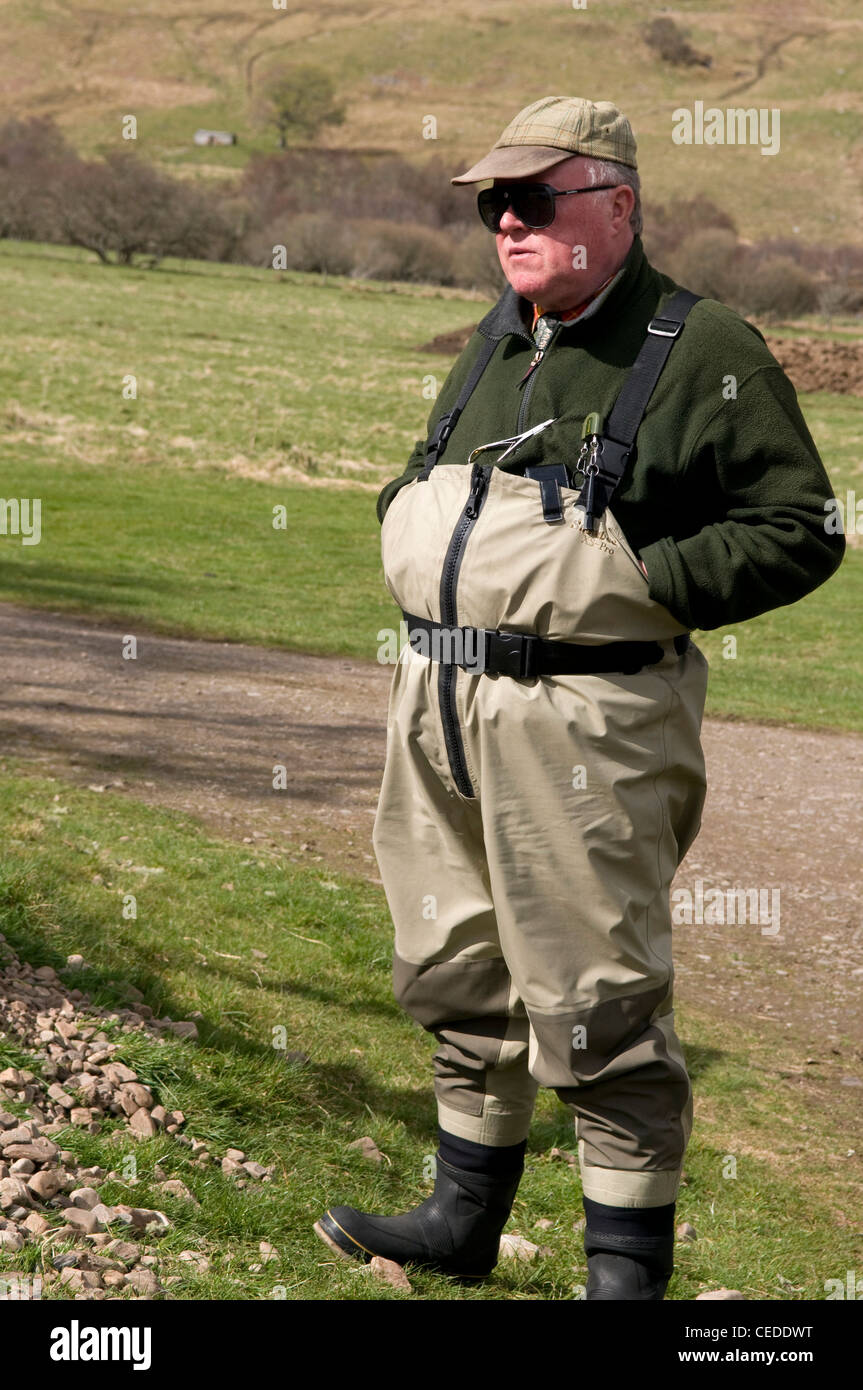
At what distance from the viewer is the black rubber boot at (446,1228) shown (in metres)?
3.46

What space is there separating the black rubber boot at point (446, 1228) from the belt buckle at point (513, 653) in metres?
1.26

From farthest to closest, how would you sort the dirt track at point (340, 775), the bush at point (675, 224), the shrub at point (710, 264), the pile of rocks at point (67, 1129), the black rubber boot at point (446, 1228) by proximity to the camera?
the bush at point (675, 224), the shrub at point (710, 264), the dirt track at point (340, 775), the black rubber boot at point (446, 1228), the pile of rocks at point (67, 1129)

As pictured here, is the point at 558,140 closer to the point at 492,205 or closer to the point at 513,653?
the point at 492,205

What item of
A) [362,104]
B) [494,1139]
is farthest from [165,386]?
[362,104]

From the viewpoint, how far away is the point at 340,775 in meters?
8.46

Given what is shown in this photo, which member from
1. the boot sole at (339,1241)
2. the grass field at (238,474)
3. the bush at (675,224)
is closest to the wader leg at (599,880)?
the boot sole at (339,1241)

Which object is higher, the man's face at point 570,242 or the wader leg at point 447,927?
the man's face at point 570,242

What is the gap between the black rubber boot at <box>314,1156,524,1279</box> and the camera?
3461 millimetres

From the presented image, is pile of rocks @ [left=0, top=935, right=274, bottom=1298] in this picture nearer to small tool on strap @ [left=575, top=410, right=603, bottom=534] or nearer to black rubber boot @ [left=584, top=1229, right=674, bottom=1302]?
black rubber boot @ [left=584, top=1229, right=674, bottom=1302]

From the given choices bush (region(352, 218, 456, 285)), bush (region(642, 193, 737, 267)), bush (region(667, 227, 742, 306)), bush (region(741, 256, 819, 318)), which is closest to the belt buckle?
bush (region(667, 227, 742, 306))

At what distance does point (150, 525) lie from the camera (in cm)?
1778

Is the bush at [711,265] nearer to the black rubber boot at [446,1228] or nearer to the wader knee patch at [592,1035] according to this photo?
the black rubber boot at [446,1228]

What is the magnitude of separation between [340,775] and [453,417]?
5330mm

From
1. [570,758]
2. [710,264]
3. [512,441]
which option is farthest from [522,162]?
[710,264]
